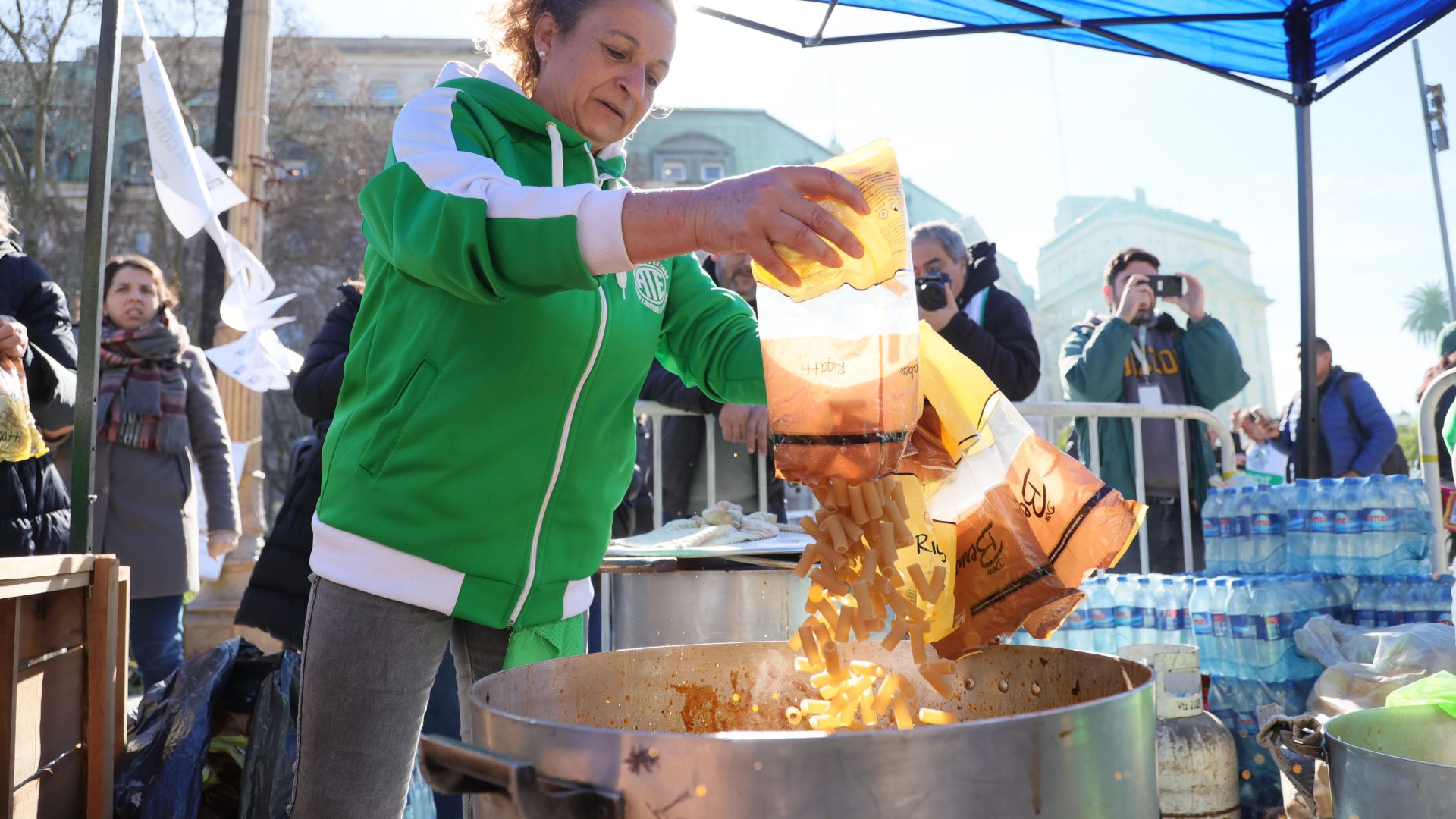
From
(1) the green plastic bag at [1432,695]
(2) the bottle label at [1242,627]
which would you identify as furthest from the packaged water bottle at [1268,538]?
(1) the green plastic bag at [1432,695]

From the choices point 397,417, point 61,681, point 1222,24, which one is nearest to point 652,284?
point 397,417

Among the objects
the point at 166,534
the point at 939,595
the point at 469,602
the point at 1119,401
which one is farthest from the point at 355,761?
the point at 1119,401

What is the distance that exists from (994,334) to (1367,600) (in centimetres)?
150

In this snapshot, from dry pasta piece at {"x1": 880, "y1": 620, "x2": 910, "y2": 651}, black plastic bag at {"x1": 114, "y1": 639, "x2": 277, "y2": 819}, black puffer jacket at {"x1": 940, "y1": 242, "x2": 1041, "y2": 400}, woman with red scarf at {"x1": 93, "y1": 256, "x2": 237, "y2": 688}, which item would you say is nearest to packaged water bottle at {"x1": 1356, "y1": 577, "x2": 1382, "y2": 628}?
black puffer jacket at {"x1": 940, "y1": 242, "x2": 1041, "y2": 400}

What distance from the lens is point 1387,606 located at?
3.03 meters

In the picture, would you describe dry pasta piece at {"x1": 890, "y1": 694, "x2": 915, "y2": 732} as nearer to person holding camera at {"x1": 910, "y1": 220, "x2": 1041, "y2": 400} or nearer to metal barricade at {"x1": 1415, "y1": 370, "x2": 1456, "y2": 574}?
metal barricade at {"x1": 1415, "y1": 370, "x2": 1456, "y2": 574}

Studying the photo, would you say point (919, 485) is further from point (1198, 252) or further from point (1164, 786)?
point (1198, 252)

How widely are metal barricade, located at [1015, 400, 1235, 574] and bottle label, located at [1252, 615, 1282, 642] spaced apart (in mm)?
1050

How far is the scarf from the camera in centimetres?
391

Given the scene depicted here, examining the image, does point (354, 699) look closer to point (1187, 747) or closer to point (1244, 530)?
point (1187, 747)

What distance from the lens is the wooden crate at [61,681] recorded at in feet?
6.68

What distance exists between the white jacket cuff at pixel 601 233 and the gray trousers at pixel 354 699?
0.71 m

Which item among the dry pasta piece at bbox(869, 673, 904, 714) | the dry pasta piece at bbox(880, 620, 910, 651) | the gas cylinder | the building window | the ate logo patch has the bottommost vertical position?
the gas cylinder

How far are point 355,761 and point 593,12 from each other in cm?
112
